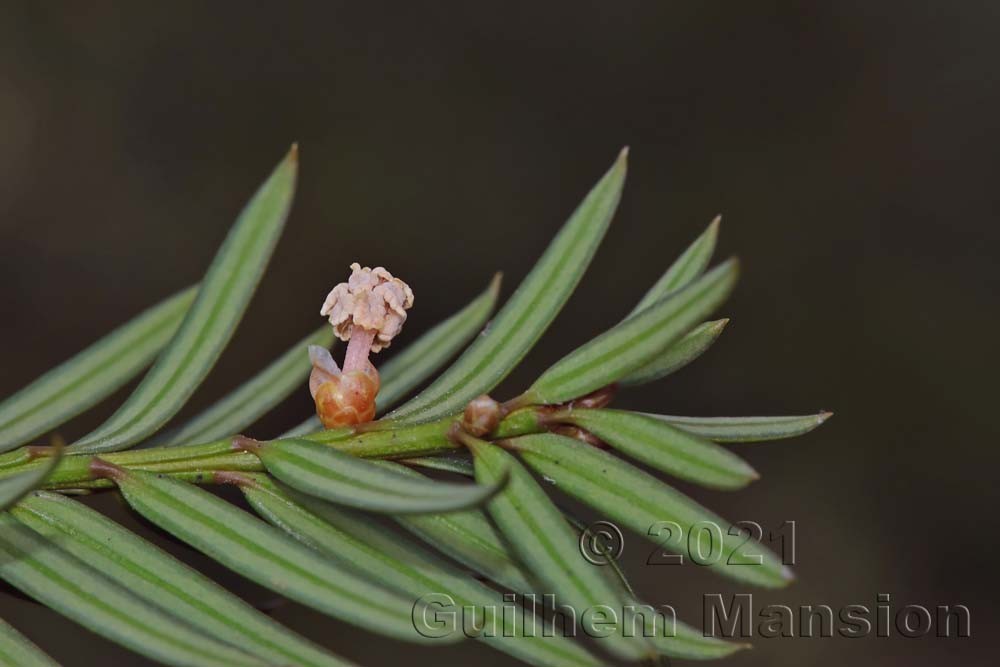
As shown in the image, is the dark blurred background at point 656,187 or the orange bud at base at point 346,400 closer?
the orange bud at base at point 346,400

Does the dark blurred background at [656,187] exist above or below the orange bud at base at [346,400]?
above

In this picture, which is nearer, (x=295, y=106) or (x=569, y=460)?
(x=569, y=460)

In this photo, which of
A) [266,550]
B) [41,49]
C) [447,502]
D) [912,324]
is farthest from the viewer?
[912,324]

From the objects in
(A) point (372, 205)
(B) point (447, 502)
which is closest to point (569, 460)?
(B) point (447, 502)

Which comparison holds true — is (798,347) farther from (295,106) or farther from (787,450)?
(295,106)

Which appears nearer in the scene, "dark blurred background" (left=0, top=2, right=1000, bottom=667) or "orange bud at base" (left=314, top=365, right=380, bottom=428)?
"orange bud at base" (left=314, top=365, right=380, bottom=428)

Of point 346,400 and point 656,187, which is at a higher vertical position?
point 656,187

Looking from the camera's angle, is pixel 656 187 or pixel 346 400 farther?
pixel 656 187

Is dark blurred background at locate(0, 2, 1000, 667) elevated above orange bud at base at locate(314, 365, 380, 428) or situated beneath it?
elevated above
